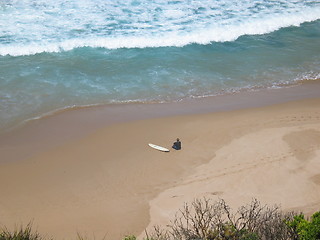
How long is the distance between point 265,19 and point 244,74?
862 cm

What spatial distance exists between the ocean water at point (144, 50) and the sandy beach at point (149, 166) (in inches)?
73.3

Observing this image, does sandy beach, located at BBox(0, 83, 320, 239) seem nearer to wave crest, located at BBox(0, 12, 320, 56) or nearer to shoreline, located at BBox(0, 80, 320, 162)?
shoreline, located at BBox(0, 80, 320, 162)

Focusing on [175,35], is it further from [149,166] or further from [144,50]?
[149,166]

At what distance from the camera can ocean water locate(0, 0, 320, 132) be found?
20828 mm

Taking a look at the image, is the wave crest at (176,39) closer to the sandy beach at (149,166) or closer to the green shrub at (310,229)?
the sandy beach at (149,166)

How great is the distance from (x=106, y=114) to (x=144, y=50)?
7330 millimetres

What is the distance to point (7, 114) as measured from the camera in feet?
61.8

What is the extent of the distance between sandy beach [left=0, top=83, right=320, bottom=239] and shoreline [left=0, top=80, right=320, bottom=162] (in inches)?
2.5

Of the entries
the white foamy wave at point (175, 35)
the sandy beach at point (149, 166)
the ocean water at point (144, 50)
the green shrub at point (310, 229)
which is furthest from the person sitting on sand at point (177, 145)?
the white foamy wave at point (175, 35)

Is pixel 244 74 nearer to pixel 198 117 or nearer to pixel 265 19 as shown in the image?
pixel 198 117

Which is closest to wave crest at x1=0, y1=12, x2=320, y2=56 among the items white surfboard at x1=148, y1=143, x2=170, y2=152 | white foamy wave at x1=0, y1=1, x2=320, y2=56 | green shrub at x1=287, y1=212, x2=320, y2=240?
white foamy wave at x1=0, y1=1, x2=320, y2=56

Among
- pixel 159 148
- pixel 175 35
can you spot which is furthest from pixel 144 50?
pixel 159 148

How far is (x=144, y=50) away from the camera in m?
25.2

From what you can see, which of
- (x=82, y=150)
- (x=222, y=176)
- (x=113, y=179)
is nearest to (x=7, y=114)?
(x=82, y=150)
